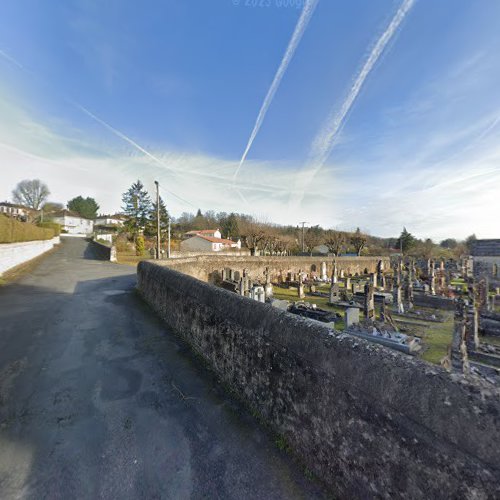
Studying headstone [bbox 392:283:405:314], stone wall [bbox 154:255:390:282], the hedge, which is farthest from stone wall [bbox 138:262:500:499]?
the hedge

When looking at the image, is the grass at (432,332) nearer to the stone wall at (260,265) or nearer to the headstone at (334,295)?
the headstone at (334,295)

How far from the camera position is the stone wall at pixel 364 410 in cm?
159

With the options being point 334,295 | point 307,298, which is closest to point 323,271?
point 307,298

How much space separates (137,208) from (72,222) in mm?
45852

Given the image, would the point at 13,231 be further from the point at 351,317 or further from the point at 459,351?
the point at 459,351

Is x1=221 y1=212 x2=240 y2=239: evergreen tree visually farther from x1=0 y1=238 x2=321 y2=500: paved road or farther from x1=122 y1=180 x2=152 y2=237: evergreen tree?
x1=0 y1=238 x2=321 y2=500: paved road

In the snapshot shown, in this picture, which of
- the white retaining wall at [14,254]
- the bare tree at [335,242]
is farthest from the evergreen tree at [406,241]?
the white retaining wall at [14,254]

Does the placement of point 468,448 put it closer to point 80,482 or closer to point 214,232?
point 80,482

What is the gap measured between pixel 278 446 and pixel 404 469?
1.45 metres

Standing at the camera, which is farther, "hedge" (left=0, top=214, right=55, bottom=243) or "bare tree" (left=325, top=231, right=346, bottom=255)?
"bare tree" (left=325, top=231, right=346, bottom=255)

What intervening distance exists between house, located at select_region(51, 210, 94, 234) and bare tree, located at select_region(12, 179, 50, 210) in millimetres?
10751

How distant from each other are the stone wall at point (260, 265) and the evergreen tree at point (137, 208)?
25378 millimetres

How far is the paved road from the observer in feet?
7.89

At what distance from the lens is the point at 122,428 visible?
3.09 meters
